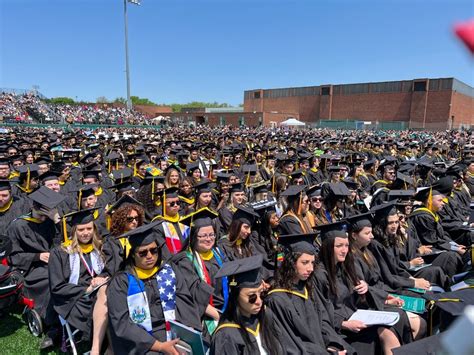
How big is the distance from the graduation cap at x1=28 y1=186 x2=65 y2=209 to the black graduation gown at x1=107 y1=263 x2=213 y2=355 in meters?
2.09

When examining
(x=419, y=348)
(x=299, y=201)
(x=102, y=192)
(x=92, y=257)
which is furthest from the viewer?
(x=102, y=192)

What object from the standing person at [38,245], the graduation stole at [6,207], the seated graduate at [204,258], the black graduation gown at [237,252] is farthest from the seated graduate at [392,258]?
the graduation stole at [6,207]

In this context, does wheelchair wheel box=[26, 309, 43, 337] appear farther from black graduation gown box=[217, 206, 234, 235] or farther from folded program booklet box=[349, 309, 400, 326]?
folded program booklet box=[349, 309, 400, 326]

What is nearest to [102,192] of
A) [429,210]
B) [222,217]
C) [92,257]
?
[222,217]

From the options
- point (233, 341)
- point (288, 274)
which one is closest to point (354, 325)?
point (288, 274)

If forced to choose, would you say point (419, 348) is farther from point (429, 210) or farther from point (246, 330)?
point (429, 210)

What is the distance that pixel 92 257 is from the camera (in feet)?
12.5

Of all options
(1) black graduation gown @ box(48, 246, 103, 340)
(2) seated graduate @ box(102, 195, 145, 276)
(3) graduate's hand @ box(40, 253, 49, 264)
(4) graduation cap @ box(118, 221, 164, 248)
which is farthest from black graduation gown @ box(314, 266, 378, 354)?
(3) graduate's hand @ box(40, 253, 49, 264)

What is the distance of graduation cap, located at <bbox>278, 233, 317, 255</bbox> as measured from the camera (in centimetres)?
310

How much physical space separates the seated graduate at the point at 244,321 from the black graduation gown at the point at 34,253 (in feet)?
8.45

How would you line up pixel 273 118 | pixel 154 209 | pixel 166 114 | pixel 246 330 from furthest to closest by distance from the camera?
pixel 166 114, pixel 273 118, pixel 154 209, pixel 246 330

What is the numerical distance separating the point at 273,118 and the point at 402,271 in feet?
165

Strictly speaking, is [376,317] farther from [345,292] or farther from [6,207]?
[6,207]

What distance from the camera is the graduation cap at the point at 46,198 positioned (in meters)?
4.45
